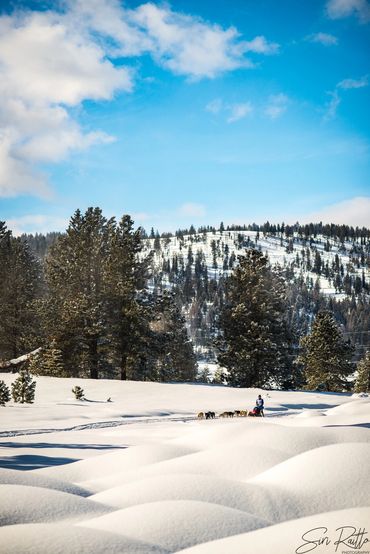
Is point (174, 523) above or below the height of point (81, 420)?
above

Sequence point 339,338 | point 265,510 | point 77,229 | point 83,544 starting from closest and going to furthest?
point 83,544
point 265,510
point 77,229
point 339,338

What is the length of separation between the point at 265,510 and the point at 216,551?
2.06 metres

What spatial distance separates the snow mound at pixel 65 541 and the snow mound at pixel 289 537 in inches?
26.3

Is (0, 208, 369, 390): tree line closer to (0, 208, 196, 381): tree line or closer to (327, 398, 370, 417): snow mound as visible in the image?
(0, 208, 196, 381): tree line

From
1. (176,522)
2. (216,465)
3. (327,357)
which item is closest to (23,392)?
(216,465)

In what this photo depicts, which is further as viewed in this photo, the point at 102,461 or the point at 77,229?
the point at 77,229

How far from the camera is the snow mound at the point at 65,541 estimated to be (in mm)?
4488

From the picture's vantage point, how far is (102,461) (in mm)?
9930

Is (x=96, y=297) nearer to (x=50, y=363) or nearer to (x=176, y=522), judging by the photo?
(x=50, y=363)

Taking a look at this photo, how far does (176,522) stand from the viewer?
18.9ft

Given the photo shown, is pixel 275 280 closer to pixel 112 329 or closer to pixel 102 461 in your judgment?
pixel 112 329

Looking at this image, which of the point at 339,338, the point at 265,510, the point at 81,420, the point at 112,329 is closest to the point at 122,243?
the point at 112,329

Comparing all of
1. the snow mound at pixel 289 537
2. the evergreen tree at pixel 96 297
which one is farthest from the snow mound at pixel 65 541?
the evergreen tree at pixel 96 297

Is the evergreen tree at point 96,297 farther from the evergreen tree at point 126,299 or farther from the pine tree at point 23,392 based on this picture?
the pine tree at point 23,392
